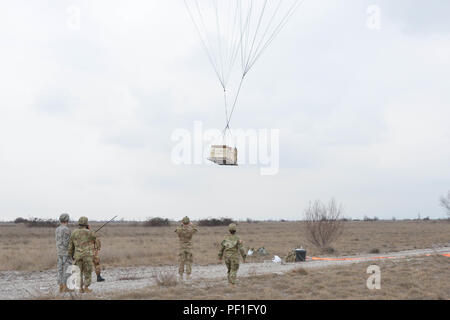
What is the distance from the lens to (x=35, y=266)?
20844mm

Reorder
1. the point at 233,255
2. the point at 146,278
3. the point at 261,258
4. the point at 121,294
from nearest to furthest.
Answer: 1. the point at 121,294
2. the point at 233,255
3. the point at 146,278
4. the point at 261,258

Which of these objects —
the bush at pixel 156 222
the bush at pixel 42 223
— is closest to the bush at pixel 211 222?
the bush at pixel 156 222

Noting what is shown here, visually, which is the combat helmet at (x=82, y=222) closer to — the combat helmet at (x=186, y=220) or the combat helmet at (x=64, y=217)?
the combat helmet at (x=64, y=217)

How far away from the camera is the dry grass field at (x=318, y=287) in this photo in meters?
11.5

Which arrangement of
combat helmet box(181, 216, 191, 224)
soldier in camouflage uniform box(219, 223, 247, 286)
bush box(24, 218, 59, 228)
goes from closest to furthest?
soldier in camouflage uniform box(219, 223, 247, 286)
combat helmet box(181, 216, 191, 224)
bush box(24, 218, 59, 228)

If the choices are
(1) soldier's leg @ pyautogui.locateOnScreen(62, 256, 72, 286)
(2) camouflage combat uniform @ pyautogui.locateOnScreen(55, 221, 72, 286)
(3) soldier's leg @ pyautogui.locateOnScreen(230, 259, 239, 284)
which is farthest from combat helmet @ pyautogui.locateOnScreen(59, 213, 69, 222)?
(3) soldier's leg @ pyautogui.locateOnScreen(230, 259, 239, 284)

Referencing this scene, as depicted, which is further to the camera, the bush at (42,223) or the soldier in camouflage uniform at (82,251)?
the bush at (42,223)

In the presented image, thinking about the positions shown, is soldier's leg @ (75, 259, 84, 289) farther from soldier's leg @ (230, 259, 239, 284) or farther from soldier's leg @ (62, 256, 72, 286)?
soldier's leg @ (230, 259, 239, 284)

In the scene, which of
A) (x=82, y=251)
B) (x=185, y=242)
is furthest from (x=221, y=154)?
(x=82, y=251)

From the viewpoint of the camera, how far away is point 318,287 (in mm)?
12969

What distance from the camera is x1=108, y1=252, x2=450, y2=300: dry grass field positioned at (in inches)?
452
